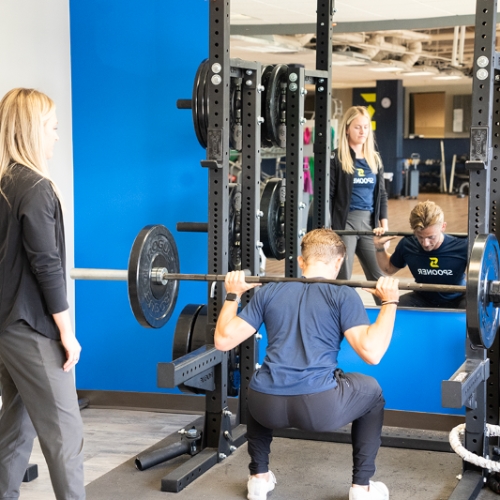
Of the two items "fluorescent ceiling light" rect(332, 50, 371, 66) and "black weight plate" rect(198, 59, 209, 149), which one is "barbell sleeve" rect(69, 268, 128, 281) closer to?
"black weight plate" rect(198, 59, 209, 149)

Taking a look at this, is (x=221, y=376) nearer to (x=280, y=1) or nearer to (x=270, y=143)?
(x=270, y=143)

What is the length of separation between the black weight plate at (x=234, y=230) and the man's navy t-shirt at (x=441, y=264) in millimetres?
877

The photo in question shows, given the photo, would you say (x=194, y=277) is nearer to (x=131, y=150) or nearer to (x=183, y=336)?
(x=183, y=336)

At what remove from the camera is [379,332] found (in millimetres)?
2402

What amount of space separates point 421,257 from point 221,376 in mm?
1163

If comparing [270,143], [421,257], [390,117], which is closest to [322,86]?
[270,143]

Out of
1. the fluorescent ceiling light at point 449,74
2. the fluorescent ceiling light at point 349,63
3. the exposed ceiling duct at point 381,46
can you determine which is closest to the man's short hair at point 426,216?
the exposed ceiling duct at point 381,46

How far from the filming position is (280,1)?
5.54 meters

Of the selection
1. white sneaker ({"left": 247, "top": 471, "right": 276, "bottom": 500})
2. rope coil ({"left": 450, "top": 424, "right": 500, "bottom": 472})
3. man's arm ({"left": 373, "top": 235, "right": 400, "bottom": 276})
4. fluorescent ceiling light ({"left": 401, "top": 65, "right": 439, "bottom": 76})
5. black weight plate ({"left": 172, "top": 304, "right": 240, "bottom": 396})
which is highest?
fluorescent ceiling light ({"left": 401, "top": 65, "right": 439, "bottom": 76})

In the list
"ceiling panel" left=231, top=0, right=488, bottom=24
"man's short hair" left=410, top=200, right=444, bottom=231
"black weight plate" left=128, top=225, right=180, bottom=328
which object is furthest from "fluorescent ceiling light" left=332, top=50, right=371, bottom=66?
"black weight plate" left=128, top=225, right=180, bottom=328

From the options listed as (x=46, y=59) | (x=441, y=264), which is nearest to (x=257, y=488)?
(x=441, y=264)

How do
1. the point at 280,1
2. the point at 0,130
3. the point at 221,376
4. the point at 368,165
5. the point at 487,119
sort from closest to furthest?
the point at 0,130, the point at 487,119, the point at 221,376, the point at 368,165, the point at 280,1

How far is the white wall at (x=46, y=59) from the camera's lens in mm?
3428

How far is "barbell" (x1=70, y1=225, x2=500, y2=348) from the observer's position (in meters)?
2.39
